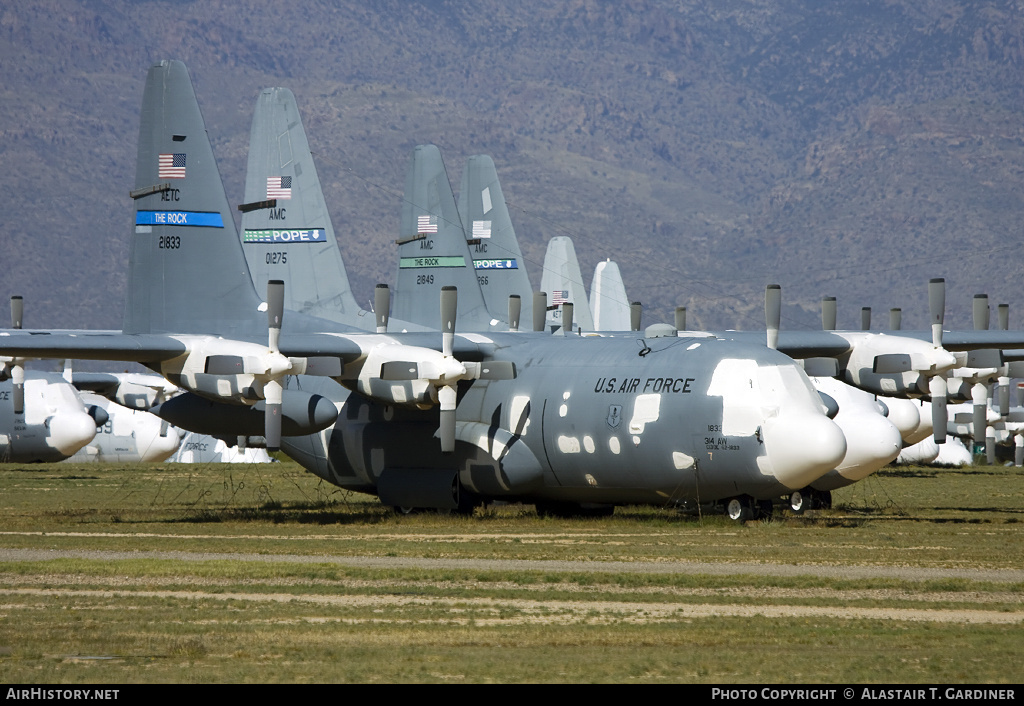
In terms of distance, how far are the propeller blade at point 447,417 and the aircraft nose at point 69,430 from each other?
29560 millimetres

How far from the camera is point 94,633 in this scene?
49.8ft

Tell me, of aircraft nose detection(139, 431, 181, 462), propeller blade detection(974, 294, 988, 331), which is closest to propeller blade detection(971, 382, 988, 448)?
propeller blade detection(974, 294, 988, 331)

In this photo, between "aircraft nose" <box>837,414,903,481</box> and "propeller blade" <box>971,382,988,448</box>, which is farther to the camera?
"propeller blade" <box>971,382,988,448</box>

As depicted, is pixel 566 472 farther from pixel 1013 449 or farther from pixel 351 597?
pixel 1013 449

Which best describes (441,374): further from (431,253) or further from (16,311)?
(16,311)

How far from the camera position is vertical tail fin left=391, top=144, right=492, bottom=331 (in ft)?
127

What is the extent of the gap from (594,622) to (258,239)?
2112 centimetres

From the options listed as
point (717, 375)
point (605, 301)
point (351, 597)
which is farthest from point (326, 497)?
point (605, 301)

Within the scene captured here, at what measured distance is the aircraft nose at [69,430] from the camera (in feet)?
179

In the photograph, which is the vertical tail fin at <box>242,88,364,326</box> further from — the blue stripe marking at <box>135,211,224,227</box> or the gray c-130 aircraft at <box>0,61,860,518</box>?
the blue stripe marking at <box>135,211,224,227</box>

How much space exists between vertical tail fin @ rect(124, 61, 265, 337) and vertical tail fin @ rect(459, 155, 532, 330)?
17.0 m

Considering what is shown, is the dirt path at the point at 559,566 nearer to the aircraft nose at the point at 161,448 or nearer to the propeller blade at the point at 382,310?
the propeller blade at the point at 382,310

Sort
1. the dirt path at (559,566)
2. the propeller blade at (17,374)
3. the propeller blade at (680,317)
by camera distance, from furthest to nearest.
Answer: the propeller blade at (680,317)
the propeller blade at (17,374)
the dirt path at (559,566)

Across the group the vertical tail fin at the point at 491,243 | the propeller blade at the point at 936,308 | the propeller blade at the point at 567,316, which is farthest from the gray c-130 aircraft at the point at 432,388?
the vertical tail fin at the point at 491,243
